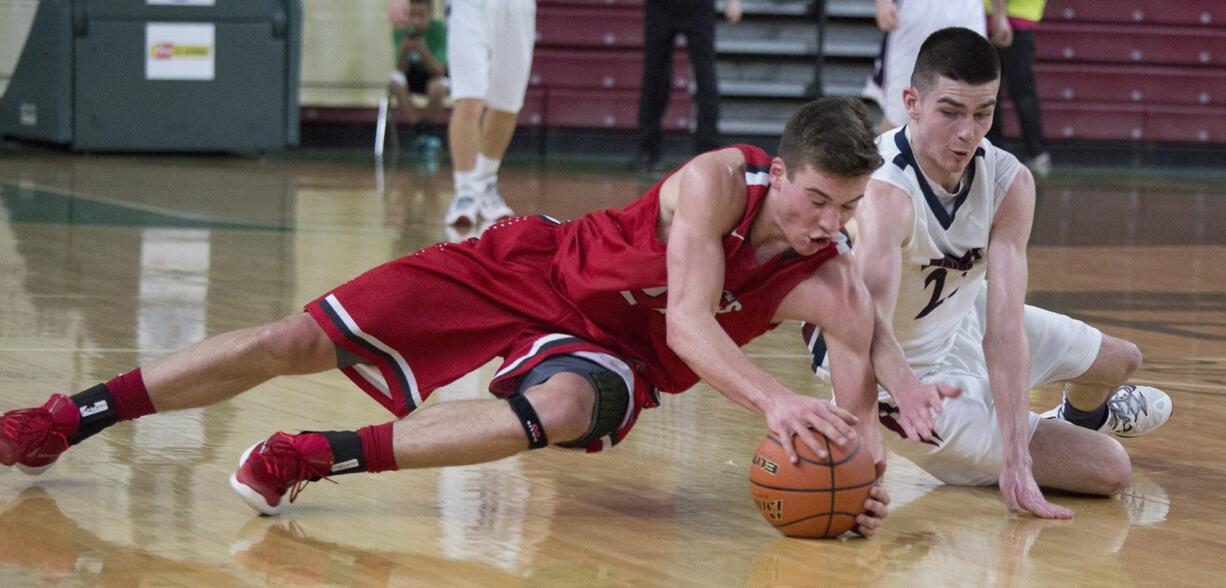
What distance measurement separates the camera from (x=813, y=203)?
10.6 feet

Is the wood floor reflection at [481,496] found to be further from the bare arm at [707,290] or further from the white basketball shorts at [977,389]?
the bare arm at [707,290]

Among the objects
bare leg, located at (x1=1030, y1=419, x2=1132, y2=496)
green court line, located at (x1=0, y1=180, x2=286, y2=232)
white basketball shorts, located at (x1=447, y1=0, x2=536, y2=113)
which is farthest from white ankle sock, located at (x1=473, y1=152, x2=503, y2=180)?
bare leg, located at (x1=1030, y1=419, x2=1132, y2=496)

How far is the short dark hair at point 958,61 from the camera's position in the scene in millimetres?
3592

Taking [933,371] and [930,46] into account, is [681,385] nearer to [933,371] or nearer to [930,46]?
[933,371]

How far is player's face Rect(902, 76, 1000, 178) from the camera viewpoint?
3598mm

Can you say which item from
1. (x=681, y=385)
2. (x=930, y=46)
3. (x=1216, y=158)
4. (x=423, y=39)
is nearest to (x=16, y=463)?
(x=681, y=385)

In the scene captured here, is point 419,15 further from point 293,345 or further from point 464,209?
point 293,345

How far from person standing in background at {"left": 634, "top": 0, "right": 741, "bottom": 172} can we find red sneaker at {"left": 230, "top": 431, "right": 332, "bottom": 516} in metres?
8.52

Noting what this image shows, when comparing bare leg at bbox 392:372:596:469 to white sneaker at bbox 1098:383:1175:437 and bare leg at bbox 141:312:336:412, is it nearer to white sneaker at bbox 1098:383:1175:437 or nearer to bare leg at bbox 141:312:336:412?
bare leg at bbox 141:312:336:412

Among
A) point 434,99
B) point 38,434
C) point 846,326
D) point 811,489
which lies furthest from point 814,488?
point 434,99

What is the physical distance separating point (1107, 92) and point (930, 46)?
11985 mm

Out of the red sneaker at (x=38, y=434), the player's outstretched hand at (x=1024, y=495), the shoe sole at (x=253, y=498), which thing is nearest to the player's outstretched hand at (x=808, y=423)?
the player's outstretched hand at (x=1024, y=495)

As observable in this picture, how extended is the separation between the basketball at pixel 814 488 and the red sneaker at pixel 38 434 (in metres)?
1.41

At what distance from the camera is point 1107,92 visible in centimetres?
1502
